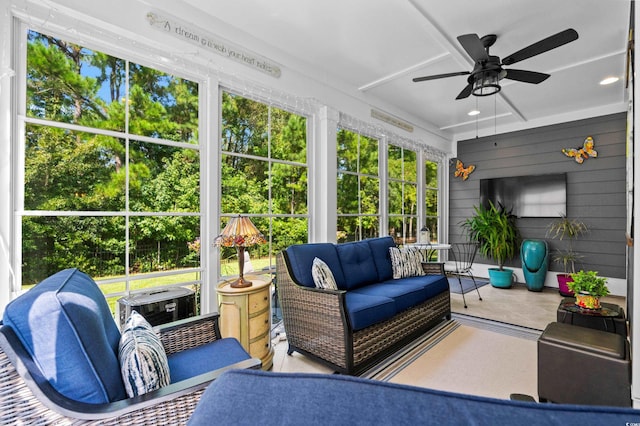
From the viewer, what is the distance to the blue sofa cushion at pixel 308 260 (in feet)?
8.34

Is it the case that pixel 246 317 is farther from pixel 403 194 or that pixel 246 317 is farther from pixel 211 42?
pixel 403 194

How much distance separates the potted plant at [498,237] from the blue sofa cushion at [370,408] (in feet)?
17.9

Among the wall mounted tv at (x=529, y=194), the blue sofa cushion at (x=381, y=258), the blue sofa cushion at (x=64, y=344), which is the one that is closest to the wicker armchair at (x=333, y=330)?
the blue sofa cushion at (x=381, y=258)

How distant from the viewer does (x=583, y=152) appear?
186 inches

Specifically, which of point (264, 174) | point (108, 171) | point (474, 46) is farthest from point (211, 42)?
point (474, 46)

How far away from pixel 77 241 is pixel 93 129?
798 millimetres

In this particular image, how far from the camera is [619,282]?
443 centimetres

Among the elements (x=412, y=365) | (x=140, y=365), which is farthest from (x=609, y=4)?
(x=140, y=365)

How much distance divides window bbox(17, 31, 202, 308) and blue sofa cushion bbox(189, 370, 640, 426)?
7.23 ft

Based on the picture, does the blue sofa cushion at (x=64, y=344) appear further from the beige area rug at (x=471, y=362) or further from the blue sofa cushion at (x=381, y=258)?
the blue sofa cushion at (x=381, y=258)

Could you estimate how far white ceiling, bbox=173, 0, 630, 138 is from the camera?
248cm

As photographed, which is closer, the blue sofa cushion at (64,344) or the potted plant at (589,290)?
the blue sofa cushion at (64,344)

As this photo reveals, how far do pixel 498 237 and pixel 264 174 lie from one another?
4295 millimetres

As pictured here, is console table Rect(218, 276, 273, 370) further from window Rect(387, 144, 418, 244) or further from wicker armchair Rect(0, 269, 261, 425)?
window Rect(387, 144, 418, 244)
